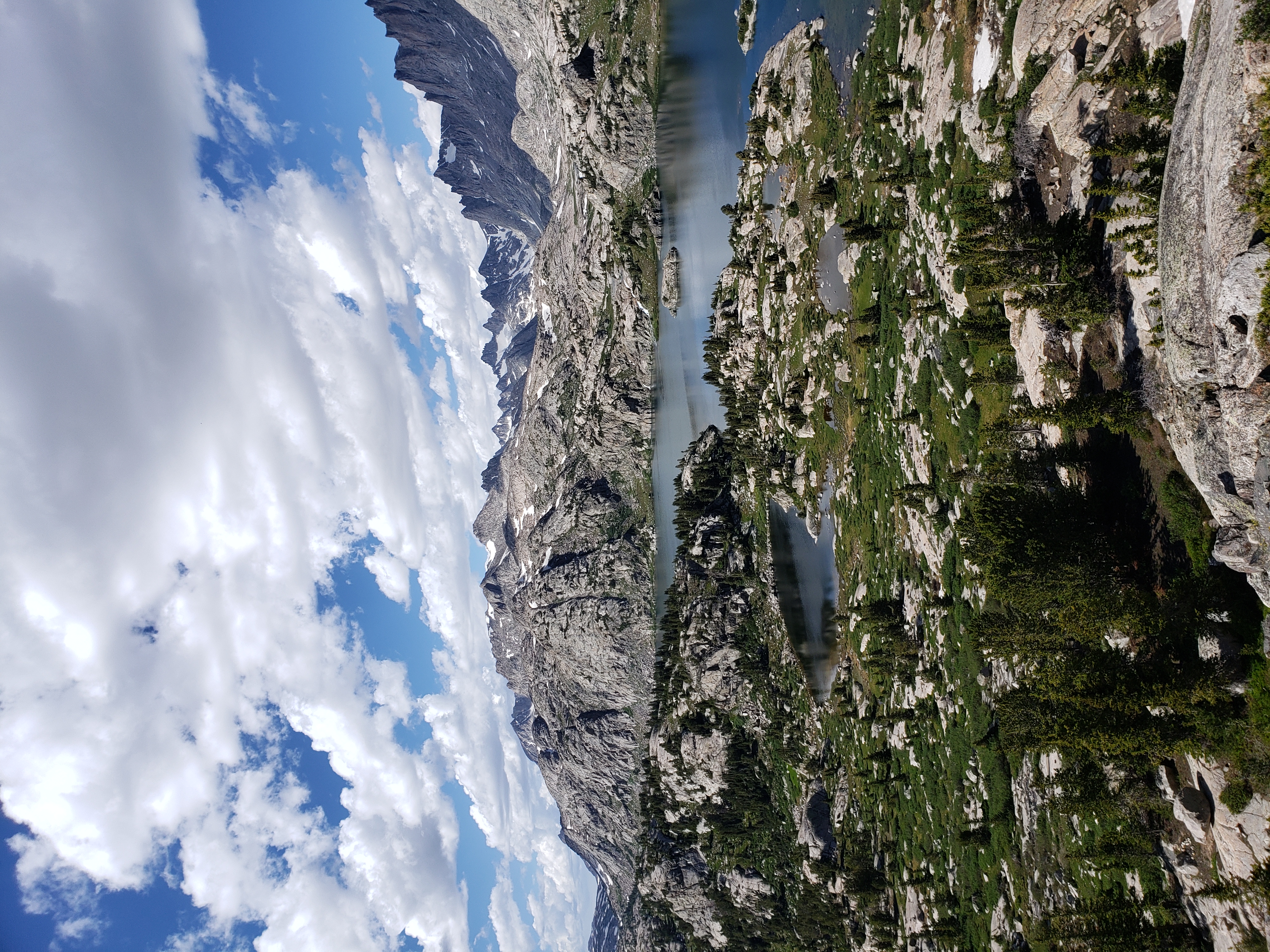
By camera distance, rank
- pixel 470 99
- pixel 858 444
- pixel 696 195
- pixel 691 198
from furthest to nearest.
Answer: pixel 470 99, pixel 691 198, pixel 696 195, pixel 858 444

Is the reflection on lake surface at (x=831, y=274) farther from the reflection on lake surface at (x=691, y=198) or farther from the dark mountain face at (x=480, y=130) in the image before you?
the dark mountain face at (x=480, y=130)

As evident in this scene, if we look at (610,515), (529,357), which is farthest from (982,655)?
(529,357)

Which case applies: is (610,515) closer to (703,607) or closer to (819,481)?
(703,607)

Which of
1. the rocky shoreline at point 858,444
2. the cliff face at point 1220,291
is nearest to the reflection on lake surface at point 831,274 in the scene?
the rocky shoreline at point 858,444

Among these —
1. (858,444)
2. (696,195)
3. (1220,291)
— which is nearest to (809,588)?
(858,444)

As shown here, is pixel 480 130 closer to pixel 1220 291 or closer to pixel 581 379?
pixel 581 379

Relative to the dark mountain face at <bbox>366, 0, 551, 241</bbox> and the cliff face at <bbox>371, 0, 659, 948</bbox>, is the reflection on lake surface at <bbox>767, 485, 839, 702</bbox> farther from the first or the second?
the dark mountain face at <bbox>366, 0, 551, 241</bbox>

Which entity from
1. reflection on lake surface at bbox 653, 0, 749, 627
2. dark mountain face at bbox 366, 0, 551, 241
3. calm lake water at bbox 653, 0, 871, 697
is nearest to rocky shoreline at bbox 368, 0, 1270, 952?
reflection on lake surface at bbox 653, 0, 749, 627
